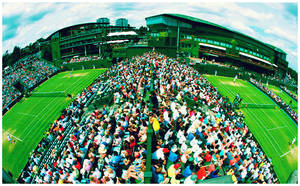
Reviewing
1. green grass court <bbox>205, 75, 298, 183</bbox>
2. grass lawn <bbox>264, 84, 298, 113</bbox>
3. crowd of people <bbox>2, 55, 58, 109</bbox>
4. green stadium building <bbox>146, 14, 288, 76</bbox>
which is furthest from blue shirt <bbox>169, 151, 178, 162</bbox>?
green stadium building <bbox>146, 14, 288, 76</bbox>

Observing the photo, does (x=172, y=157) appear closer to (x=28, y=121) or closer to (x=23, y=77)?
(x=28, y=121)

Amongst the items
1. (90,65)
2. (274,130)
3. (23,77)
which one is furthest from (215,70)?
(23,77)

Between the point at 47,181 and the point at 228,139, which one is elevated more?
the point at 228,139

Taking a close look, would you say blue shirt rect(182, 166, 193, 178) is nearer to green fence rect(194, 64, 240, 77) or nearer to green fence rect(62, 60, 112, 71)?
green fence rect(194, 64, 240, 77)

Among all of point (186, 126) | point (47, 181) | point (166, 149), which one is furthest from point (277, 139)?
point (47, 181)

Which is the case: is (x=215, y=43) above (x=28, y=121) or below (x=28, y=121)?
above

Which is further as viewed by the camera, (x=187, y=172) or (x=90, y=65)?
(x=90, y=65)

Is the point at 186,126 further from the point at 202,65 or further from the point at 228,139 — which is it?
the point at 202,65
